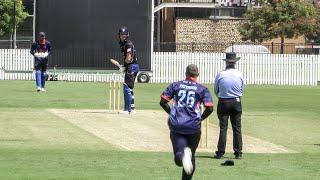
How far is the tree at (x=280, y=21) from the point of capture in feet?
192

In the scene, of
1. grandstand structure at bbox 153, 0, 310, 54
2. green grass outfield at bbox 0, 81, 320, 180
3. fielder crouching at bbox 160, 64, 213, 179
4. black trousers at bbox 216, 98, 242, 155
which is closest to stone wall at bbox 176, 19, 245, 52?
grandstand structure at bbox 153, 0, 310, 54

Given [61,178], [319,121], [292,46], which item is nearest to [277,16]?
[292,46]

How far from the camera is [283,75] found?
147ft

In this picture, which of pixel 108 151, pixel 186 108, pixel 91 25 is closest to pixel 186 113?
pixel 186 108

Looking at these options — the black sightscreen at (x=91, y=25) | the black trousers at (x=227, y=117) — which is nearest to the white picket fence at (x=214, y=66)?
the black sightscreen at (x=91, y=25)

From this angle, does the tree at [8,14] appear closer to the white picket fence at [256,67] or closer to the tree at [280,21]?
the white picket fence at [256,67]

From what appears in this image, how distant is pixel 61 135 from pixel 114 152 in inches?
104

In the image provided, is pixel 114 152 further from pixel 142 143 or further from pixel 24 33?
pixel 24 33

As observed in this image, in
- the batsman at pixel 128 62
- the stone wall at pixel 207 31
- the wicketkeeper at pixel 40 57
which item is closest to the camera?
the batsman at pixel 128 62

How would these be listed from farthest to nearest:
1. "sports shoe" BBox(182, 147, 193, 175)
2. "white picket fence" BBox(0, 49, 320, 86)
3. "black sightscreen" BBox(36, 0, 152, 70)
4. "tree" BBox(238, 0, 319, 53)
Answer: "tree" BBox(238, 0, 319, 53)
"white picket fence" BBox(0, 49, 320, 86)
"black sightscreen" BBox(36, 0, 152, 70)
"sports shoe" BBox(182, 147, 193, 175)

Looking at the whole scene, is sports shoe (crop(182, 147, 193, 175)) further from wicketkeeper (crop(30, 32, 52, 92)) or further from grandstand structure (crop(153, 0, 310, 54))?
grandstand structure (crop(153, 0, 310, 54))

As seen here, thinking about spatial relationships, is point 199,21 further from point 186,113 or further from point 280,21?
point 186,113

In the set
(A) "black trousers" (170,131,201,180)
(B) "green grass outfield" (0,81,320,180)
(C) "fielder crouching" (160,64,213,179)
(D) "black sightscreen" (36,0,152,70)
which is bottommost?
(B) "green grass outfield" (0,81,320,180)

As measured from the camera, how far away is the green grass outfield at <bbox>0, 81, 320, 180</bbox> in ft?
39.5
